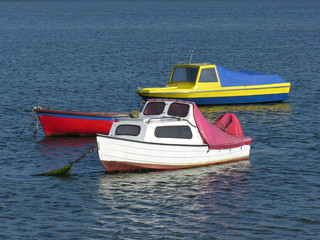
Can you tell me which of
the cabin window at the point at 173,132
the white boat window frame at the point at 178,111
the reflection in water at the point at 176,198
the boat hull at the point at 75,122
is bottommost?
the reflection in water at the point at 176,198

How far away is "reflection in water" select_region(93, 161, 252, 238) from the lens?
68.1 feet

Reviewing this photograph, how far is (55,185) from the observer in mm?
24578

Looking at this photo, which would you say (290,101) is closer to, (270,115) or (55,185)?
(270,115)

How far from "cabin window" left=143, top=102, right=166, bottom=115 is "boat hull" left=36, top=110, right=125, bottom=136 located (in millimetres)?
3362

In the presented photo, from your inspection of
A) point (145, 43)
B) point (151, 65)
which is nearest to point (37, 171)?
point (151, 65)

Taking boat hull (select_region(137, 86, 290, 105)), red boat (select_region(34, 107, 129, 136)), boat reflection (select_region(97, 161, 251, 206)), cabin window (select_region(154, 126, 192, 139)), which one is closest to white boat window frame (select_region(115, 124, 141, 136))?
cabin window (select_region(154, 126, 192, 139))

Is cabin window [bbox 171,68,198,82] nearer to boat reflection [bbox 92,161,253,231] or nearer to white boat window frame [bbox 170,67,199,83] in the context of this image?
white boat window frame [bbox 170,67,199,83]

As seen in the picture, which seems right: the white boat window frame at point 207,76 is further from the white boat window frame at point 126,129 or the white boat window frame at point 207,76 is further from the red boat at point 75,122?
the white boat window frame at point 126,129

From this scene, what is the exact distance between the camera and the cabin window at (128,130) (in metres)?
Answer: 25.4

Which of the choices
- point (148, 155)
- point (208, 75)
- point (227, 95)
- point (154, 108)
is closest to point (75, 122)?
point (154, 108)

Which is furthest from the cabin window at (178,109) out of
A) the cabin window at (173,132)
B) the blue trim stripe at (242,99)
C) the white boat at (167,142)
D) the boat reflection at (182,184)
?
the blue trim stripe at (242,99)

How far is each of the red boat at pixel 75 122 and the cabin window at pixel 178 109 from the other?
4.51 metres

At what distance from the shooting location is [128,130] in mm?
25484

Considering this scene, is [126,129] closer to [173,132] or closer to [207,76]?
[173,132]
